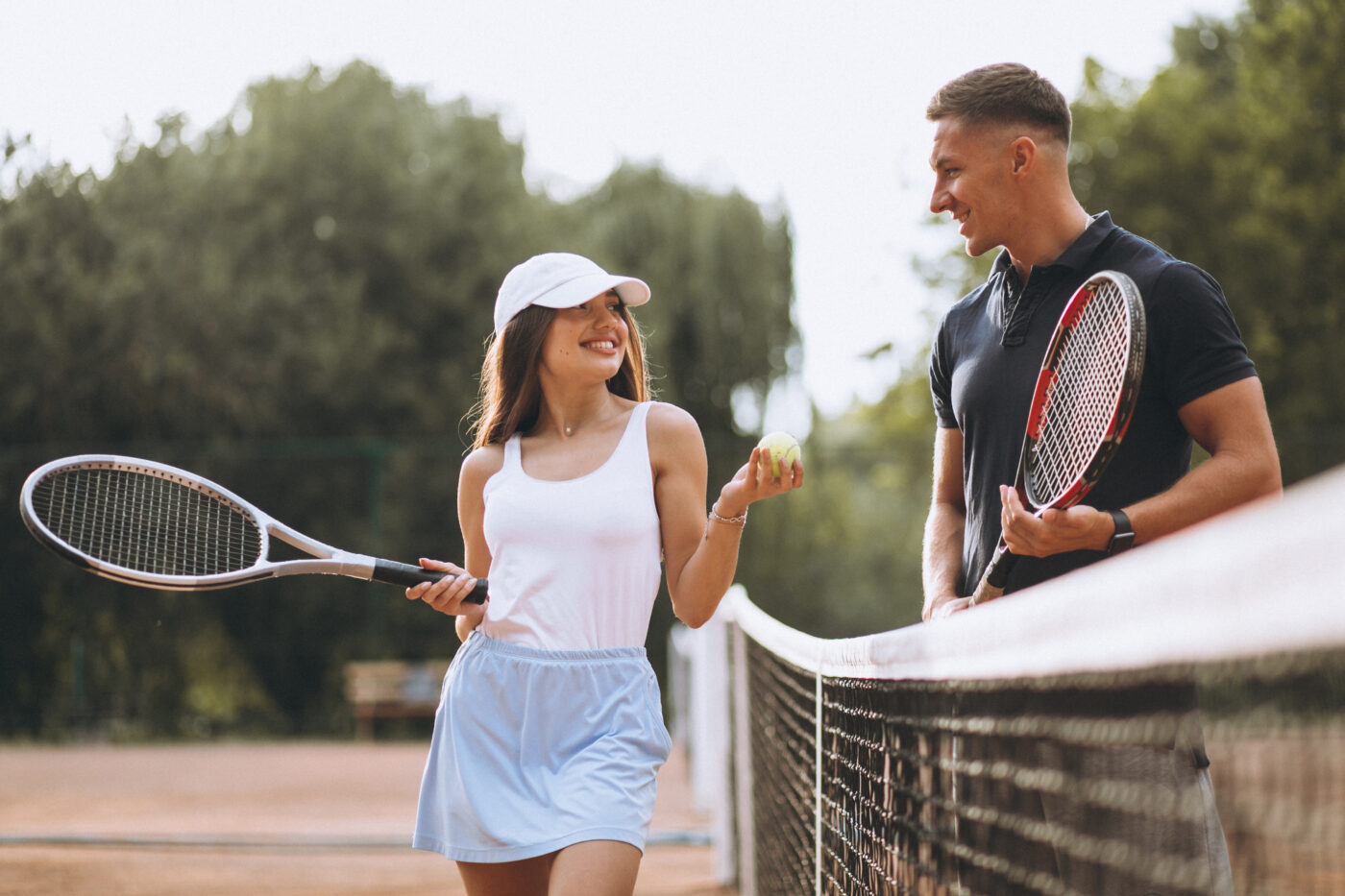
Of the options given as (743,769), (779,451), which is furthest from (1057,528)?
(743,769)

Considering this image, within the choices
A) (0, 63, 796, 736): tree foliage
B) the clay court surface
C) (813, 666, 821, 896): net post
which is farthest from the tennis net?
(0, 63, 796, 736): tree foliage

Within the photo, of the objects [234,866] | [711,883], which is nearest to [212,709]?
[234,866]

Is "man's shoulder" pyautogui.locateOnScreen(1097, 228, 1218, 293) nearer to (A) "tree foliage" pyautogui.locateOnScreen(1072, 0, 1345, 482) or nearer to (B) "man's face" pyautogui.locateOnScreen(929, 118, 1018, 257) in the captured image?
(B) "man's face" pyautogui.locateOnScreen(929, 118, 1018, 257)

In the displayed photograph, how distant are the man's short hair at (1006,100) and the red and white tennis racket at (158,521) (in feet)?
5.15

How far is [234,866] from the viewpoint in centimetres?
678

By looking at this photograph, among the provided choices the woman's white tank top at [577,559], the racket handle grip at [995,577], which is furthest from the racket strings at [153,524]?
the racket handle grip at [995,577]

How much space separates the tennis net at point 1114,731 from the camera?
2.66 feet

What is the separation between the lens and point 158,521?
3.33m

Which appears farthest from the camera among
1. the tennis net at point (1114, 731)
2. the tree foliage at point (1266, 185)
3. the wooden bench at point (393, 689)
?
the tree foliage at point (1266, 185)

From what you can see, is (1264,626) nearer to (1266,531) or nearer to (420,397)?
(1266,531)

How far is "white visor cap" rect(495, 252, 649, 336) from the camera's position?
2.77m

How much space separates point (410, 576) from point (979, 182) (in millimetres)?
1305

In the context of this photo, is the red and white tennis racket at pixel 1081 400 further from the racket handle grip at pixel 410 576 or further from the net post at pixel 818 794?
the racket handle grip at pixel 410 576

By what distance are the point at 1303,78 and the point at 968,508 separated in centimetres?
1629
